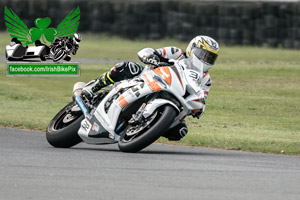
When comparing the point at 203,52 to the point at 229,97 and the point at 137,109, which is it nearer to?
the point at 137,109

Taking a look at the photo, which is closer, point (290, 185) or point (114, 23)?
point (290, 185)

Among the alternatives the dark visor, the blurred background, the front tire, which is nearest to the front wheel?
the front tire

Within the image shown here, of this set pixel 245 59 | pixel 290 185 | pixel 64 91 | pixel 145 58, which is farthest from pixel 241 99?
pixel 290 185

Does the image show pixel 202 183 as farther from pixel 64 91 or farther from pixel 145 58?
pixel 64 91

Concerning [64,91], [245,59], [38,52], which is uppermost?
[38,52]

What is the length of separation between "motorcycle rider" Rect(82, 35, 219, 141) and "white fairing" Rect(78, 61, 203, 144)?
0.37 feet

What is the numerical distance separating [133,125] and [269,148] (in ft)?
8.33

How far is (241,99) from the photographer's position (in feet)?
63.9

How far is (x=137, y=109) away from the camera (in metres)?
10.1

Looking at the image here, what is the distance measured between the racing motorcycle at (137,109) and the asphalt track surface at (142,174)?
205 millimetres

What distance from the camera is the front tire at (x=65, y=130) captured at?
33.9 feet

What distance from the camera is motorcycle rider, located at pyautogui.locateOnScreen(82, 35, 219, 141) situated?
10031 millimetres

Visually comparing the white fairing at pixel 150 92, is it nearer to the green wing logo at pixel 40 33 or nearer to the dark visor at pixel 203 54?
the dark visor at pixel 203 54

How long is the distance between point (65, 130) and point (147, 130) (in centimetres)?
140
